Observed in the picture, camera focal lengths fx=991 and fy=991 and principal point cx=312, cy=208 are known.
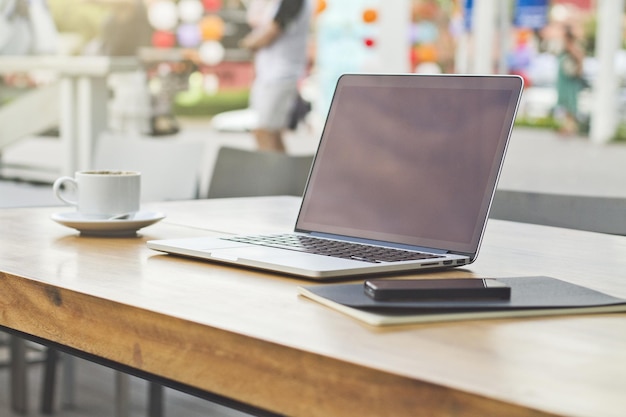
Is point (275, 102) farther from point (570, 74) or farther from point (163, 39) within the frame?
point (570, 74)

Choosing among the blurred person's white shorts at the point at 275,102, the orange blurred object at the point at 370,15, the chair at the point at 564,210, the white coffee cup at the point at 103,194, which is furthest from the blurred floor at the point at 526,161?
the white coffee cup at the point at 103,194

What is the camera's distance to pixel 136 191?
1.42 metres

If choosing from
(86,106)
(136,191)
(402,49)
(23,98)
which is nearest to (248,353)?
(136,191)

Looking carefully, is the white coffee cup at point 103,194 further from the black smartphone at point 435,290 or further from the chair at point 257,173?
the chair at point 257,173

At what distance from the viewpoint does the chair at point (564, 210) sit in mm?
1748

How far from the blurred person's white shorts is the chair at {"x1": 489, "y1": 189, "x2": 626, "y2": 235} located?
296 cm

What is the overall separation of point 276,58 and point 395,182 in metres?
3.59

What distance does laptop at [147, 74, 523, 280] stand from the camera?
3.58 ft

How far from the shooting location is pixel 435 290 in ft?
2.72

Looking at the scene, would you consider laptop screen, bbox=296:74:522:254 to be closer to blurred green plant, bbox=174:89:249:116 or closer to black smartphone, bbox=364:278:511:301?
black smartphone, bbox=364:278:511:301

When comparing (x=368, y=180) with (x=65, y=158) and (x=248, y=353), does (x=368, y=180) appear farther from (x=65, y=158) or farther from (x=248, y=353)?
(x=65, y=158)

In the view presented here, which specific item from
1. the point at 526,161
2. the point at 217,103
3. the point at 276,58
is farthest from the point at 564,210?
the point at 526,161

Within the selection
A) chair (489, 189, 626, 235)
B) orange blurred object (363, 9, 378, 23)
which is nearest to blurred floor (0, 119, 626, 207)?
orange blurred object (363, 9, 378, 23)

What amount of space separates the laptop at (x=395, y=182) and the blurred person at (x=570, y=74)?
9859 millimetres
